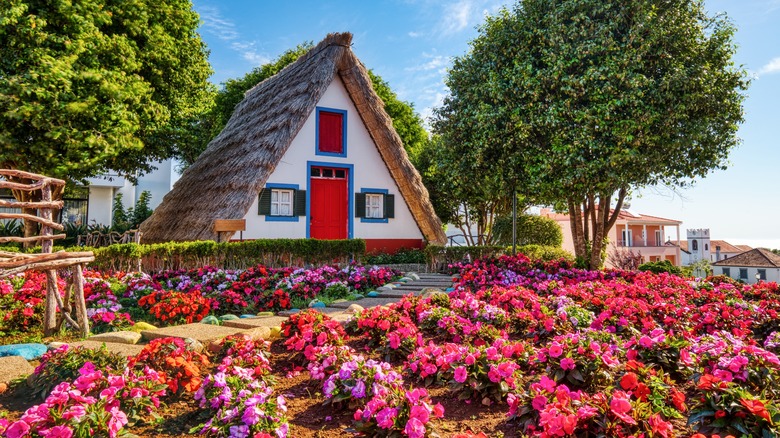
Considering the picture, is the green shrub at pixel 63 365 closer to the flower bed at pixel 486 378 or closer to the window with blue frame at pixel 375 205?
A: the flower bed at pixel 486 378

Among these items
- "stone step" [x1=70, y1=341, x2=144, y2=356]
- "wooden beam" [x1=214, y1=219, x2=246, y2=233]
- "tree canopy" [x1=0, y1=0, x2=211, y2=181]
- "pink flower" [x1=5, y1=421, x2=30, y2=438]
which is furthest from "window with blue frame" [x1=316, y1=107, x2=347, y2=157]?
"pink flower" [x1=5, y1=421, x2=30, y2=438]

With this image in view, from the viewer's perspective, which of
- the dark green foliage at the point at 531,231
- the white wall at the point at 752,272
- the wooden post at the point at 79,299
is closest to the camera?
the wooden post at the point at 79,299

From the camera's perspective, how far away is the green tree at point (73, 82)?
11125 mm

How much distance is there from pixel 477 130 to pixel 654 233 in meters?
39.8

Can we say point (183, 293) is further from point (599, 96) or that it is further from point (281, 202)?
point (599, 96)

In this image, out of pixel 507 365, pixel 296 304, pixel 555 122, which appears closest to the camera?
pixel 507 365

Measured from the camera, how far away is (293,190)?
14695mm

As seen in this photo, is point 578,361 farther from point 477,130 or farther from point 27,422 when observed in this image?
point 477,130

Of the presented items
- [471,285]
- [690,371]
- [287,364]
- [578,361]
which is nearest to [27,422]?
[287,364]

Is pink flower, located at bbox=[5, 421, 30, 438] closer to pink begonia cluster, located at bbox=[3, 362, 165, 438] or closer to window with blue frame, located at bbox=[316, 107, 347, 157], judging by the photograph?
pink begonia cluster, located at bbox=[3, 362, 165, 438]

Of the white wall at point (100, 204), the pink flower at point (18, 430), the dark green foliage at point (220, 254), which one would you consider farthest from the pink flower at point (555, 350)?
the white wall at point (100, 204)

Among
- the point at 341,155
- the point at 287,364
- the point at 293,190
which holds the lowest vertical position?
the point at 287,364

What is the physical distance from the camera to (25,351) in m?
3.91

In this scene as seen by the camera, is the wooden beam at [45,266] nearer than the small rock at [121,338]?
Yes
